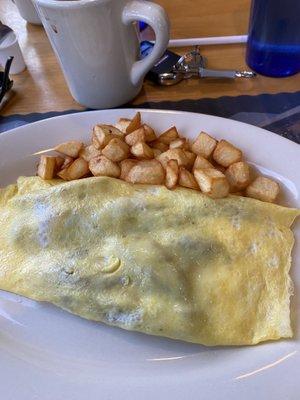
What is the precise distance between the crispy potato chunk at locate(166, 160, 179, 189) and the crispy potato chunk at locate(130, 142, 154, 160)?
0.17ft

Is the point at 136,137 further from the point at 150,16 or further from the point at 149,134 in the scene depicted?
the point at 150,16

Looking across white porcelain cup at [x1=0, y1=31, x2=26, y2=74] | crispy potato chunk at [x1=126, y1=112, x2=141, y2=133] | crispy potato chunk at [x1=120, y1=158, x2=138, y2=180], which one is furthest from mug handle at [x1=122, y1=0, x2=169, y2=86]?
white porcelain cup at [x1=0, y1=31, x2=26, y2=74]

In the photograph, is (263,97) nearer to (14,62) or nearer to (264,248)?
(264,248)

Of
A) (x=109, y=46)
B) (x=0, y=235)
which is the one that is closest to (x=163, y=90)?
(x=109, y=46)

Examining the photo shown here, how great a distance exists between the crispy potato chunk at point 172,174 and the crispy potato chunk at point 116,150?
0.09 metres

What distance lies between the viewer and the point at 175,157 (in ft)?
2.33

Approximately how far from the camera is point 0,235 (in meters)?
0.72

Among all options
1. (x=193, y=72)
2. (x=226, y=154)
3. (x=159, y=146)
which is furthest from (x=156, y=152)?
(x=193, y=72)

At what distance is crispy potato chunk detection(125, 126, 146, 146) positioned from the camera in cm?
75

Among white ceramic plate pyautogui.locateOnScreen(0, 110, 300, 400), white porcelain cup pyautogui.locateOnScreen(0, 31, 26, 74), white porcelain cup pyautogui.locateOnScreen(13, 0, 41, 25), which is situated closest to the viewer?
white ceramic plate pyautogui.locateOnScreen(0, 110, 300, 400)

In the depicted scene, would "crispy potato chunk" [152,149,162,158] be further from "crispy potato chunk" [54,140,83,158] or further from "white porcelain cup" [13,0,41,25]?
"white porcelain cup" [13,0,41,25]

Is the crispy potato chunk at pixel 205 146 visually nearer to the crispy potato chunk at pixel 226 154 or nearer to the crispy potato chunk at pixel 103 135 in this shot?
the crispy potato chunk at pixel 226 154

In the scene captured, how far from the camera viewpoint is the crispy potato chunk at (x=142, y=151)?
2.36 ft

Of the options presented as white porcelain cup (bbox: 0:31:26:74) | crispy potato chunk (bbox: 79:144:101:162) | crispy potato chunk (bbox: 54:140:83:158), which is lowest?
crispy potato chunk (bbox: 79:144:101:162)
